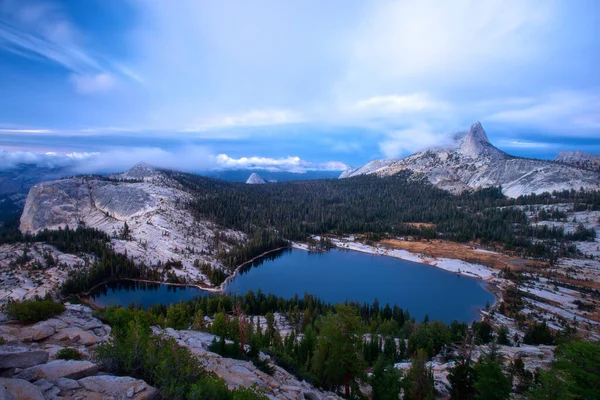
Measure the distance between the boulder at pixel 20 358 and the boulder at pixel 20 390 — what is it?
140cm

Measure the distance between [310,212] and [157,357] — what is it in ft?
479

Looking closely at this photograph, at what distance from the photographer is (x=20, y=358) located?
9.71m

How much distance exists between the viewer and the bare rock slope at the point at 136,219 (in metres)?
88.1

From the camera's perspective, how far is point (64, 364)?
10477 millimetres

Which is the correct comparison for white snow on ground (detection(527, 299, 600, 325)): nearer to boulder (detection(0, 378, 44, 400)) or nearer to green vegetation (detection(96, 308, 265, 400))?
green vegetation (detection(96, 308, 265, 400))

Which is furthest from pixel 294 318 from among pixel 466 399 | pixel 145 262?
pixel 145 262

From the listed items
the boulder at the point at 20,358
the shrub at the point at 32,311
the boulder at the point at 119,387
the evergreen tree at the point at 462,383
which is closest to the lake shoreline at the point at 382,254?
the evergreen tree at the point at 462,383

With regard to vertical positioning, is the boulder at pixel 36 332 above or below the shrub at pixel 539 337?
above

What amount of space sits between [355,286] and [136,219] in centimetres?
8339

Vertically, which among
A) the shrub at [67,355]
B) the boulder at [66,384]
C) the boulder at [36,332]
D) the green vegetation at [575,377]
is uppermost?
the boulder at [66,384]

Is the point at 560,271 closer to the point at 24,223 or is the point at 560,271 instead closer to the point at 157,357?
the point at 157,357

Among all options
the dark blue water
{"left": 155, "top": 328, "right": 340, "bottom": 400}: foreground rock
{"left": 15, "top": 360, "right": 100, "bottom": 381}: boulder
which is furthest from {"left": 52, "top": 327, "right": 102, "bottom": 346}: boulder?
the dark blue water

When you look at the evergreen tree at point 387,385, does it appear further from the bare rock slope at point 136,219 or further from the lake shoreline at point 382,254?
the bare rock slope at point 136,219

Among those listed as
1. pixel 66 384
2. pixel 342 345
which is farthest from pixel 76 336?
pixel 342 345
